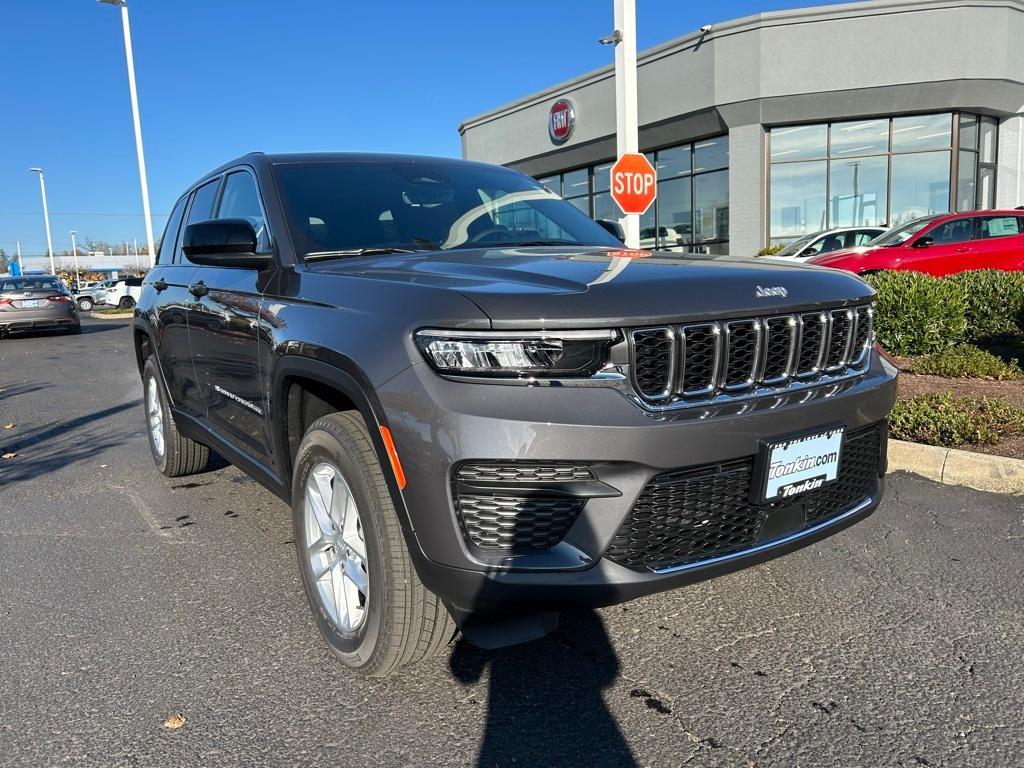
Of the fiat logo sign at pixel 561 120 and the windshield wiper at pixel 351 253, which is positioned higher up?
the fiat logo sign at pixel 561 120

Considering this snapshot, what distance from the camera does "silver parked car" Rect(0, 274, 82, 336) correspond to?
58.7ft

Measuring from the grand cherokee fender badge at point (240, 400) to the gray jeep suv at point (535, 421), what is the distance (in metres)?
0.09

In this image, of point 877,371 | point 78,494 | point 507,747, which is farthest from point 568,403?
point 78,494

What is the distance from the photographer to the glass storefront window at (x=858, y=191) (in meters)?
20.1

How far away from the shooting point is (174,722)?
7.76 ft

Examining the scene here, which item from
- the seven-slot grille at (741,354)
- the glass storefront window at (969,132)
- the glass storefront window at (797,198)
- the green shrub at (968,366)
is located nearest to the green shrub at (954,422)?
the green shrub at (968,366)

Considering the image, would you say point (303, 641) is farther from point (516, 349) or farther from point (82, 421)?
point (82, 421)

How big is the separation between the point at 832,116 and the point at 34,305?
19537 mm

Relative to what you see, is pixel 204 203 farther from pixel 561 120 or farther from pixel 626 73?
pixel 561 120

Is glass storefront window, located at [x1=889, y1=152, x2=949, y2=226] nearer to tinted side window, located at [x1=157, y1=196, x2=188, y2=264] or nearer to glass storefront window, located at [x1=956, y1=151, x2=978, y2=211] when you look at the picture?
glass storefront window, located at [x1=956, y1=151, x2=978, y2=211]

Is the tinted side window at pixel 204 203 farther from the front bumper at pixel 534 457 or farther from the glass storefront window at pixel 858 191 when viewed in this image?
the glass storefront window at pixel 858 191

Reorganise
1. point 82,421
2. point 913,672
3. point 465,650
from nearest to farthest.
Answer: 1. point 913,672
2. point 465,650
3. point 82,421

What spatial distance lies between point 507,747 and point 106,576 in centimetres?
219

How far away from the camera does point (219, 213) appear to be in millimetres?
4074
